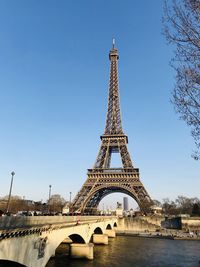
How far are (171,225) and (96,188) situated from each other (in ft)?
83.7

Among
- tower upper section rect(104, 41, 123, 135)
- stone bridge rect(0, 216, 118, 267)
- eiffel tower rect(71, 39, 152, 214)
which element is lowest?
stone bridge rect(0, 216, 118, 267)

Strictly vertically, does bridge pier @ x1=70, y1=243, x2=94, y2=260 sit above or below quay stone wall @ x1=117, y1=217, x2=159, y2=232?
below

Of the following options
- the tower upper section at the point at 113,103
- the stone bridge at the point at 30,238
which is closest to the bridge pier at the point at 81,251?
the stone bridge at the point at 30,238

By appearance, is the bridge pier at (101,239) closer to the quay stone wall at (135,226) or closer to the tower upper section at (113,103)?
the quay stone wall at (135,226)

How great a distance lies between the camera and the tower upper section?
8044 cm

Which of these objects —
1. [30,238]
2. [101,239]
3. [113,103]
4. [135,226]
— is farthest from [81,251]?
[113,103]

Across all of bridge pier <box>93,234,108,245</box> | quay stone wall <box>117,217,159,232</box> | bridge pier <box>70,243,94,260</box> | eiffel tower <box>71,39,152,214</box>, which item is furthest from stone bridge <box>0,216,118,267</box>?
quay stone wall <box>117,217,159,232</box>

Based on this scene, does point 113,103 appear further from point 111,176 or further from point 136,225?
point 136,225

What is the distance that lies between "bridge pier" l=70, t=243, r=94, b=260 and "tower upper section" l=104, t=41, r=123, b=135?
5067cm

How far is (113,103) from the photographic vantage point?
279 ft

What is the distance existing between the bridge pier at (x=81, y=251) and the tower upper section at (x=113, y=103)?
50.7 meters

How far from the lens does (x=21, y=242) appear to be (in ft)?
45.8

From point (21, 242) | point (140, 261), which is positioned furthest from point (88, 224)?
point (21, 242)

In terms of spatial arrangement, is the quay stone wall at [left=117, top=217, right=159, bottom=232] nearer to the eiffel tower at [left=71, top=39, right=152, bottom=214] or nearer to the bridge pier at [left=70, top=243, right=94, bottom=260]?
the eiffel tower at [left=71, top=39, right=152, bottom=214]
